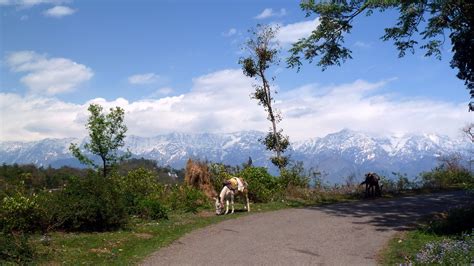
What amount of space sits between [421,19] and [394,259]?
13.9 metres

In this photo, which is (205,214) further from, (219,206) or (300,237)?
(300,237)

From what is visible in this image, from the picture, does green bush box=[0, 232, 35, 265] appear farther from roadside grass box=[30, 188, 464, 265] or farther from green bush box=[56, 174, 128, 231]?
green bush box=[56, 174, 128, 231]

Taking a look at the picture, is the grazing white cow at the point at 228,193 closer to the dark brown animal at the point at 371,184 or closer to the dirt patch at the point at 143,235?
the dirt patch at the point at 143,235

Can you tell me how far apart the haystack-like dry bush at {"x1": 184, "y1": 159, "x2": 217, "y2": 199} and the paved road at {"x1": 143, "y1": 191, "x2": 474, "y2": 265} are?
20.7 ft

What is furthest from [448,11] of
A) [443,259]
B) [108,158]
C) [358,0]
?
[108,158]

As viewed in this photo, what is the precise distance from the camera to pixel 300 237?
602 inches

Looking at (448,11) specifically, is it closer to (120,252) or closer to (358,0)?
(358,0)

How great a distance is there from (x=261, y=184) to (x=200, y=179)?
348cm

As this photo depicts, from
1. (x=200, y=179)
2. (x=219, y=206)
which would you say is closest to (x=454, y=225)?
(x=219, y=206)

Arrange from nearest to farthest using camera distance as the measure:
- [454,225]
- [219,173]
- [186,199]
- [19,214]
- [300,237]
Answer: [19,214] → [300,237] → [454,225] → [186,199] → [219,173]

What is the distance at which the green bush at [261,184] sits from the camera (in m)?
25.9

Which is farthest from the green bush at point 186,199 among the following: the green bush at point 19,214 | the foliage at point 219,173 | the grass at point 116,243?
the green bush at point 19,214

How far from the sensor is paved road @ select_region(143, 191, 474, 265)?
488 inches

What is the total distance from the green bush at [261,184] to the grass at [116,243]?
→ 6164mm
